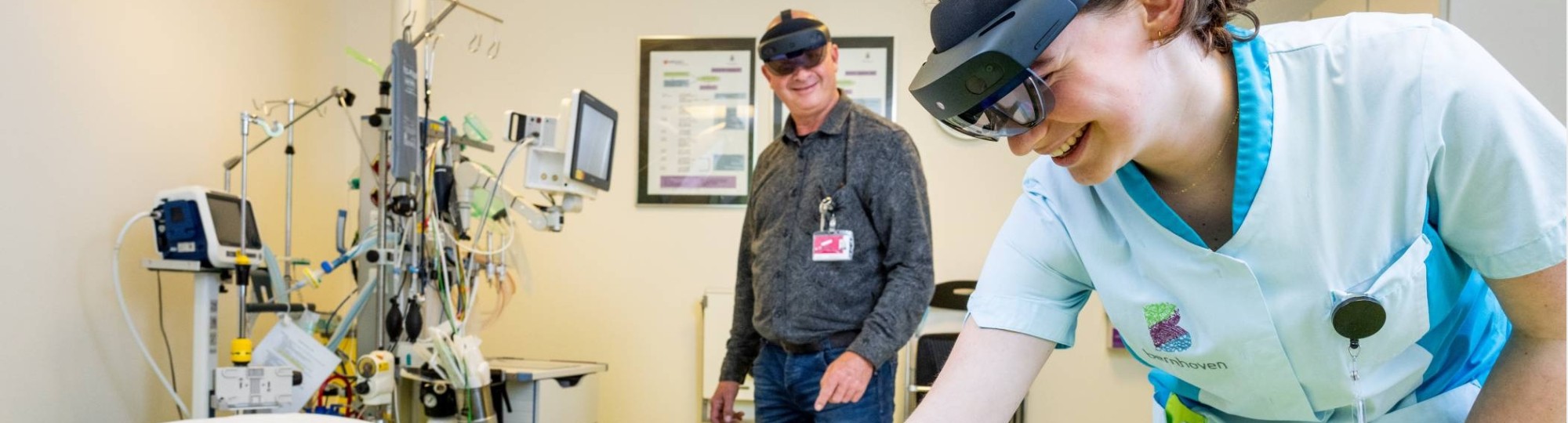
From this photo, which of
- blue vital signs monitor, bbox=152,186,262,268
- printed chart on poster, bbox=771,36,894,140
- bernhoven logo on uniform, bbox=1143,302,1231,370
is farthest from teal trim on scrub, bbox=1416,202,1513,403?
A: printed chart on poster, bbox=771,36,894,140

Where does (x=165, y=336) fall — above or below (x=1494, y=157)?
below

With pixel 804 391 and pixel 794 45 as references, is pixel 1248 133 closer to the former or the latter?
pixel 804 391

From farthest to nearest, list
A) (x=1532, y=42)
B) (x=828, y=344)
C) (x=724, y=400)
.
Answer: (x=724, y=400) → (x=828, y=344) → (x=1532, y=42)

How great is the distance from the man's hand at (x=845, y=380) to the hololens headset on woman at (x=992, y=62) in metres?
1.19

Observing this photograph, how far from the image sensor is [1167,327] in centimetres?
90

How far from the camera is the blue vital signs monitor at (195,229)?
2.48 m

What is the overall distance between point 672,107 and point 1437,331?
3120 millimetres

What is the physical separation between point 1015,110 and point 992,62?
0.05 metres

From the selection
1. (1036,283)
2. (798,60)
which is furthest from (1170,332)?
(798,60)

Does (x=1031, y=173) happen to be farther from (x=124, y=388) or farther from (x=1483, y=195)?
(x=124, y=388)

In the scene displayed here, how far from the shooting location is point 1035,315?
99cm

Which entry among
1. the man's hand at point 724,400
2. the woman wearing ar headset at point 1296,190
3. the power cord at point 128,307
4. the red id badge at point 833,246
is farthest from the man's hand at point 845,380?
the power cord at point 128,307

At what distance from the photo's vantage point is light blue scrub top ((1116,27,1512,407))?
0.83m

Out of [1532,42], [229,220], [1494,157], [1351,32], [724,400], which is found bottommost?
[724,400]
